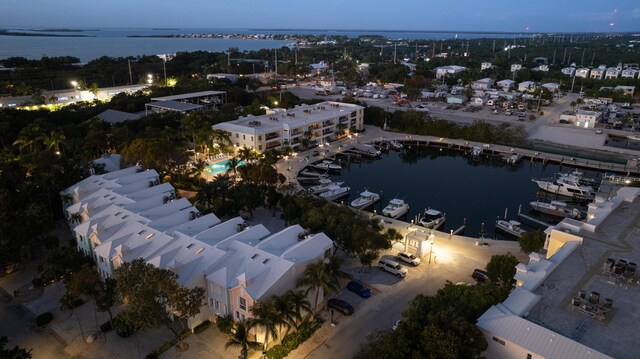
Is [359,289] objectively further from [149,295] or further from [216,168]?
[216,168]

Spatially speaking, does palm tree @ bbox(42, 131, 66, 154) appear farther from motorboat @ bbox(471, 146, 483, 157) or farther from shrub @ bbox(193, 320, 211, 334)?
motorboat @ bbox(471, 146, 483, 157)

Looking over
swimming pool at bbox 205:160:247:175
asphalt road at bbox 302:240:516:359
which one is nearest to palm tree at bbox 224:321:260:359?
asphalt road at bbox 302:240:516:359

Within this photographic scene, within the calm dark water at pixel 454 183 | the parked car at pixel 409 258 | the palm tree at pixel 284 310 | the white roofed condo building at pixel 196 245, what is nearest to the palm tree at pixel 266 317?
the palm tree at pixel 284 310

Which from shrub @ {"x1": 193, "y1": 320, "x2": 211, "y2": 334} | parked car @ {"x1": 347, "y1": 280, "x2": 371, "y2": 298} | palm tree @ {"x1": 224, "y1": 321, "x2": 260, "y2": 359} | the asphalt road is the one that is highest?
palm tree @ {"x1": 224, "y1": 321, "x2": 260, "y2": 359}

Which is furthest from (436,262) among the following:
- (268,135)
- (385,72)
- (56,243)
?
(385,72)

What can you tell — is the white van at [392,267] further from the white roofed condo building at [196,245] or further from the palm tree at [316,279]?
the palm tree at [316,279]

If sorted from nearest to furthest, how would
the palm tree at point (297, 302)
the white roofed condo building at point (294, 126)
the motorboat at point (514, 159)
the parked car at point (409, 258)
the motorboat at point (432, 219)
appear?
the palm tree at point (297, 302), the parked car at point (409, 258), the motorboat at point (432, 219), the white roofed condo building at point (294, 126), the motorboat at point (514, 159)
